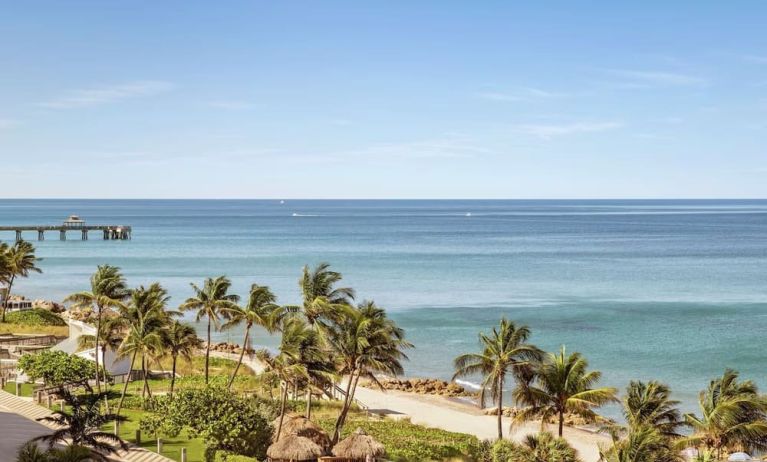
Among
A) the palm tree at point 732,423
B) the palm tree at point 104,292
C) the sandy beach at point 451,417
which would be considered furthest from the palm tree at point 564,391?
the palm tree at point 104,292

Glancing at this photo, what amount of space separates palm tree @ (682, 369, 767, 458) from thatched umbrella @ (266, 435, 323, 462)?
14.9 meters

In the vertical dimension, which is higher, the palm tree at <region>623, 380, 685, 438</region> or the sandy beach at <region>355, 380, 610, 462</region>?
the palm tree at <region>623, 380, 685, 438</region>

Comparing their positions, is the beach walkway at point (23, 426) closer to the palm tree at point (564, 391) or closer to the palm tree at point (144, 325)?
the palm tree at point (144, 325)

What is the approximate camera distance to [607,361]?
63.0 m

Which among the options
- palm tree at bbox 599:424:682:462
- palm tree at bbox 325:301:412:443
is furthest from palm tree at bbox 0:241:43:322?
palm tree at bbox 599:424:682:462

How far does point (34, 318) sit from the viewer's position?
70.3 m

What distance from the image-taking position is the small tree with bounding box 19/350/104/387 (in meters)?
44.1

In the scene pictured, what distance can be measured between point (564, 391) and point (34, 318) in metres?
50.9

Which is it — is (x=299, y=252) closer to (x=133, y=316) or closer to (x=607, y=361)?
(x=607, y=361)

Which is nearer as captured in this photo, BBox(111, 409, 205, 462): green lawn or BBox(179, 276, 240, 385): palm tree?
BBox(111, 409, 205, 462): green lawn

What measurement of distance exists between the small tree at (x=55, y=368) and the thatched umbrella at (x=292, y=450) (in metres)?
15.0

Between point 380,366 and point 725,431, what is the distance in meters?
14.6

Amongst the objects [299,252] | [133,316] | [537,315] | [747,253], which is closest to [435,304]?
[537,315]

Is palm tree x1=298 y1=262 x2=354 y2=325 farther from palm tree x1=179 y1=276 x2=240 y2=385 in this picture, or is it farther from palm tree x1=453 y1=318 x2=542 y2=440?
palm tree x1=453 y1=318 x2=542 y2=440
